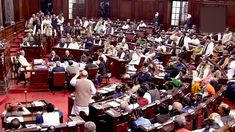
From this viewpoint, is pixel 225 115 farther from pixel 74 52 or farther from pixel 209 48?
pixel 74 52

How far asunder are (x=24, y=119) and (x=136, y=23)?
15782 millimetres

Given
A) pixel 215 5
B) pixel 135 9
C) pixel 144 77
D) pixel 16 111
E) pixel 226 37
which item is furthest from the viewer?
pixel 135 9

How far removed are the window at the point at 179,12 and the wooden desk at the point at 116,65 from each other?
9.46 m

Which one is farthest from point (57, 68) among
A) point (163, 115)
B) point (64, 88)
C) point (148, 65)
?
point (163, 115)

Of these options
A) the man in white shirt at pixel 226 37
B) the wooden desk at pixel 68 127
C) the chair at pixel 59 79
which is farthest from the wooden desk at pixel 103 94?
the man in white shirt at pixel 226 37

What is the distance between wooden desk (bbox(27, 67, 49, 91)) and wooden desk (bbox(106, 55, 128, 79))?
2.85 metres

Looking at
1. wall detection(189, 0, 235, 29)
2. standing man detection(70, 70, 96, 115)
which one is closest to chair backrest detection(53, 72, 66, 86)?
standing man detection(70, 70, 96, 115)

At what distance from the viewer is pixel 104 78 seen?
12539 mm

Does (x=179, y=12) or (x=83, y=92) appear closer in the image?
(x=83, y=92)

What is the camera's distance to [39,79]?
1150 cm

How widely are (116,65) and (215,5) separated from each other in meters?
9.01

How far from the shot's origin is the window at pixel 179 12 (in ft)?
71.5

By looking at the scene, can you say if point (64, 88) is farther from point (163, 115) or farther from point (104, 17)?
point (104, 17)

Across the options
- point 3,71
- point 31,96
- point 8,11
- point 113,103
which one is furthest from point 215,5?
point 113,103
